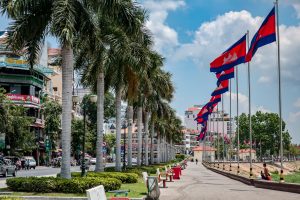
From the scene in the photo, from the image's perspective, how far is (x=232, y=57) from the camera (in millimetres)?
34500

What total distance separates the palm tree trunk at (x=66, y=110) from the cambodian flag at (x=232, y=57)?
15.5 m

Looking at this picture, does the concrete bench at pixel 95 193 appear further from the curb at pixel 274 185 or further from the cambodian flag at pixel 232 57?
the cambodian flag at pixel 232 57

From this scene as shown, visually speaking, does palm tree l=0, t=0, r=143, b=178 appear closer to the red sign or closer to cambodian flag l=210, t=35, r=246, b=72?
cambodian flag l=210, t=35, r=246, b=72

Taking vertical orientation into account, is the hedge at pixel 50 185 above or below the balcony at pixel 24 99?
below

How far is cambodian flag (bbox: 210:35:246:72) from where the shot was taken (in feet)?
110

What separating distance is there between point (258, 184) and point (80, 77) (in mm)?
12786

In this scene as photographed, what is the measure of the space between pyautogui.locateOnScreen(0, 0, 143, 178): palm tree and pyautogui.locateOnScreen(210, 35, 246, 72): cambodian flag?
13.2m

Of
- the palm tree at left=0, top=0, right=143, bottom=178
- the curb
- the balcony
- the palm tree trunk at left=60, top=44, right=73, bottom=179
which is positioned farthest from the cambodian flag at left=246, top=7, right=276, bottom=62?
the balcony

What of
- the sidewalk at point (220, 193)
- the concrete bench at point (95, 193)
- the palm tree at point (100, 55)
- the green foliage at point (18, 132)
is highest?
the palm tree at point (100, 55)

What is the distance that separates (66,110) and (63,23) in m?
3.65

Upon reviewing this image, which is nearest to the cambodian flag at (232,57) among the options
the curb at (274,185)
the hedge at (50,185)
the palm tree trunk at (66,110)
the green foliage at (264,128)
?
the curb at (274,185)

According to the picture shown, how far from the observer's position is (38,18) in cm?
2131

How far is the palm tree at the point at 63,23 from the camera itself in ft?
65.6

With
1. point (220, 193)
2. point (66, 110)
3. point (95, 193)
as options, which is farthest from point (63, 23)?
point (95, 193)
